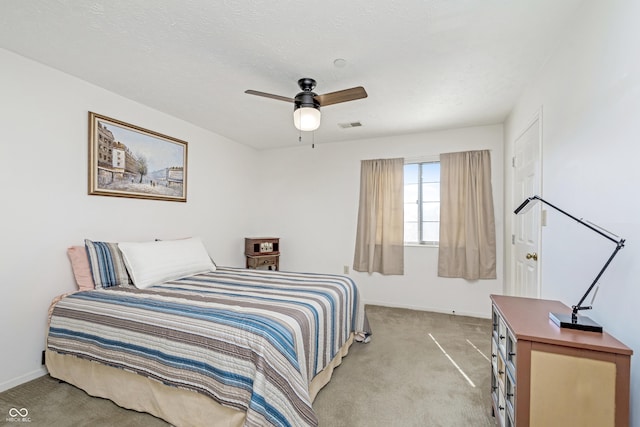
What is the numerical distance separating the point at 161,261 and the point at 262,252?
77.4 inches

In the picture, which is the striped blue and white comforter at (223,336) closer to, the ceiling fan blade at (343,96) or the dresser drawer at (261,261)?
the ceiling fan blade at (343,96)

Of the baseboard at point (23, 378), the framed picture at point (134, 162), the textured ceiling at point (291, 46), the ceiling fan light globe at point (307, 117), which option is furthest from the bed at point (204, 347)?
the textured ceiling at point (291, 46)

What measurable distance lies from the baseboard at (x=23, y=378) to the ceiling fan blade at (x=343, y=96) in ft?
10.3

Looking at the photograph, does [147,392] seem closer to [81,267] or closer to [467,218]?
[81,267]

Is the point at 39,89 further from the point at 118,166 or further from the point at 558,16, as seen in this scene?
the point at 558,16

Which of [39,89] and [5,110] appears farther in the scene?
[39,89]

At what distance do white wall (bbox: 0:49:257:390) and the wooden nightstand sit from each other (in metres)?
1.64

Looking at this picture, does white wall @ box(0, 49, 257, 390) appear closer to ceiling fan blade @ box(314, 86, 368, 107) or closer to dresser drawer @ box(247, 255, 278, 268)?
dresser drawer @ box(247, 255, 278, 268)

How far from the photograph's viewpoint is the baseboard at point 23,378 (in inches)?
82.9

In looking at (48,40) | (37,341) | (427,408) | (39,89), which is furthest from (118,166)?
(427,408)

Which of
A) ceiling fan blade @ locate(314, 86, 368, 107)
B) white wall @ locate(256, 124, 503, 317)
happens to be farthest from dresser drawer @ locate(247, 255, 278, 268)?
ceiling fan blade @ locate(314, 86, 368, 107)

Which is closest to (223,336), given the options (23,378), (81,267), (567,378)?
(567,378)

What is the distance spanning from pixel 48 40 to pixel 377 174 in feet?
12.0

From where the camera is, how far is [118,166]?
9.41 feet
